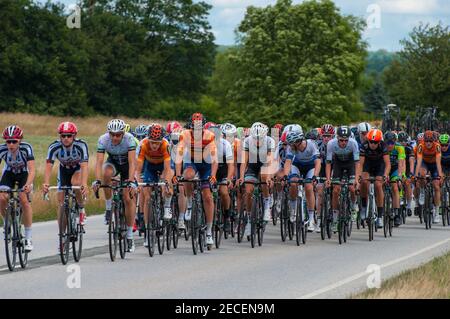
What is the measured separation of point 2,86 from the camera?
81312 mm

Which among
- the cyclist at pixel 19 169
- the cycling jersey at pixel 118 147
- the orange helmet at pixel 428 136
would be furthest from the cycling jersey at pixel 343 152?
the cyclist at pixel 19 169

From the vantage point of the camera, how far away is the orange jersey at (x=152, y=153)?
57.9ft

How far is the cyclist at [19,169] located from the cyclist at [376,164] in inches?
285

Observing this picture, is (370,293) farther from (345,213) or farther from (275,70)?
(275,70)

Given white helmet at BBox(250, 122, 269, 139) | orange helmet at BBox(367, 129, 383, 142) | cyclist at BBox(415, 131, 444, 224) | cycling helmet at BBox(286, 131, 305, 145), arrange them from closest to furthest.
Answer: white helmet at BBox(250, 122, 269, 139) → cycling helmet at BBox(286, 131, 305, 145) → orange helmet at BBox(367, 129, 383, 142) → cyclist at BBox(415, 131, 444, 224)

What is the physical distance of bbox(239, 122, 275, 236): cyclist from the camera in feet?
61.7

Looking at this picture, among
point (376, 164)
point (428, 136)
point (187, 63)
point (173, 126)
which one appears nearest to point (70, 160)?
point (173, 126)

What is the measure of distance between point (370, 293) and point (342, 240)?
810 cm

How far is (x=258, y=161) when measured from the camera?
1912 cm

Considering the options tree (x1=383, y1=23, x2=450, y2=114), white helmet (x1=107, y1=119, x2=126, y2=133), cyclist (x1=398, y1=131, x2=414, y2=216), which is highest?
tree (x1=383, y1=23, x2=450, y2=114)

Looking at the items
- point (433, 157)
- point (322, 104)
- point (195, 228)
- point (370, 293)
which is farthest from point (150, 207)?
point (322, 104)

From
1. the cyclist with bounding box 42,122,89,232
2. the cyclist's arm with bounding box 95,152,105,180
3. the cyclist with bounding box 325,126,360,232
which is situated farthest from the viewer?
the cyclist with bounding box 325,126,360,232

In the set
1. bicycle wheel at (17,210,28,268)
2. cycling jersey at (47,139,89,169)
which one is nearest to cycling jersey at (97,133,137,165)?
cycling jersey at (47,139,89,169)

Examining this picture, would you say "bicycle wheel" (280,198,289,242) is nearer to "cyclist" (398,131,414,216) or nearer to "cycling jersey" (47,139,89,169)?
"cycling jersey" (47,139,89,169)
